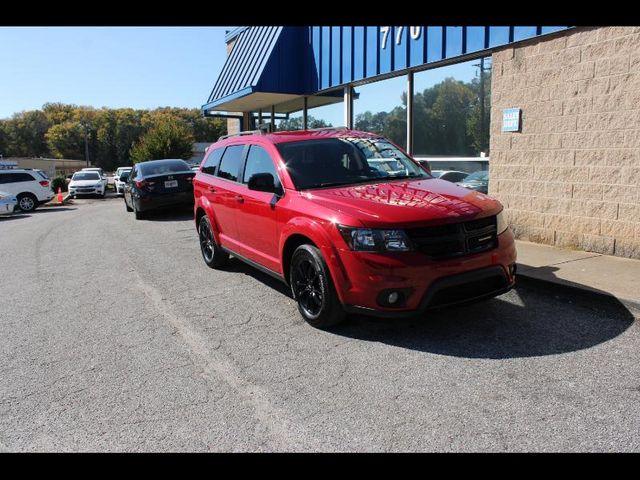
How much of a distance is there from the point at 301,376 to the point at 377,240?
1.20m

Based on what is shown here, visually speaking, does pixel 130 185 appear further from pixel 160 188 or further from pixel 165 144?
pixel 165 144

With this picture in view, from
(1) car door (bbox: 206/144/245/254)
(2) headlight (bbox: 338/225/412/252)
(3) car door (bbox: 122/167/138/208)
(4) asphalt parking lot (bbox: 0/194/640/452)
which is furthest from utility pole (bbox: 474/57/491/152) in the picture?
(3) car door (bbox: 122/167/138/208)

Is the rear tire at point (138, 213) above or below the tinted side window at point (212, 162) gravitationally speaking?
below

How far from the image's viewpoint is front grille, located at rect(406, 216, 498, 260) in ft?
13.5

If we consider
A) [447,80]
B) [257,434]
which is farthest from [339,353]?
[447,80]

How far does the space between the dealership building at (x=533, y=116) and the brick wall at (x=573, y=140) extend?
0.04ft

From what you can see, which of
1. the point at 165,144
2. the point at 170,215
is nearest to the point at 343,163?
the point at 170,215

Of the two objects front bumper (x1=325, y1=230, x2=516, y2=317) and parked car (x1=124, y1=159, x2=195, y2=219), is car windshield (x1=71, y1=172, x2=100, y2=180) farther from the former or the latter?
front bumper (x1=325, y1=230, x2=516, y2=317)

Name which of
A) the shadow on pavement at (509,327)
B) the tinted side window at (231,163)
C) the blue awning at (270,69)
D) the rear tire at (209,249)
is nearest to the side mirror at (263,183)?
the tinted side window at (231,163)

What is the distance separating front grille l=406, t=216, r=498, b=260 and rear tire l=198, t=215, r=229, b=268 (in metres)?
3.64

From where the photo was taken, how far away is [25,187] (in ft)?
66.1

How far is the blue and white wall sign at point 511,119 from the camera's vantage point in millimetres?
7625

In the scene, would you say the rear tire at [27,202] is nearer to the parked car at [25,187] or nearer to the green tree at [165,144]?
the parked car at [25,187]

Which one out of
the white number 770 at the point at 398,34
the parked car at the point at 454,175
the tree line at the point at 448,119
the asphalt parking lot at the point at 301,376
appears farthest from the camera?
the white number 770 at the point at 398,34
